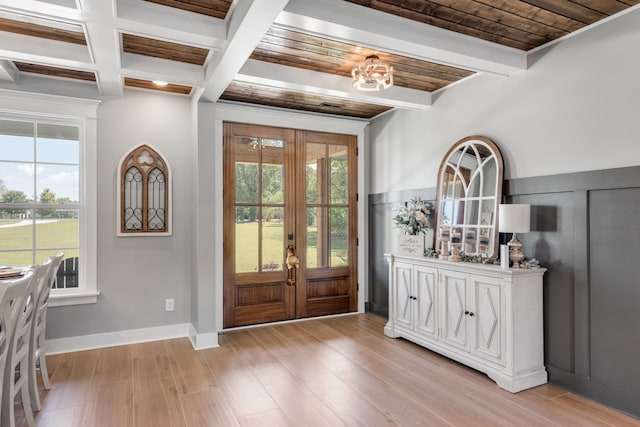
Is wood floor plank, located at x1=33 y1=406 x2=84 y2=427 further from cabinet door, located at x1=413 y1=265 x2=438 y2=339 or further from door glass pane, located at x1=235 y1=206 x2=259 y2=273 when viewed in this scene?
cabinet door, located at x1=413 y1=265 x2=438 y2=339

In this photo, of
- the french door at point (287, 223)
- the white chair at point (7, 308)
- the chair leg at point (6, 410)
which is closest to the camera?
the white chair at point (7, 308)

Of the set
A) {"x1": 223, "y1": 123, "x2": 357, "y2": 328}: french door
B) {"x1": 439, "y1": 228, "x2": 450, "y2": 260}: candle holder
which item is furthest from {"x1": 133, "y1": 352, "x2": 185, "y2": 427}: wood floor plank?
{"x1": 439, "y1": 228, "x2": 450, "y2": 260}: candle holder

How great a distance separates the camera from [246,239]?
4.39 m

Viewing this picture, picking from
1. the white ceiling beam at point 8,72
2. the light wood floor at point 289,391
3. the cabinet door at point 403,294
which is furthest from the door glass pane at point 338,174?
the white ceiling beam at point 8,72

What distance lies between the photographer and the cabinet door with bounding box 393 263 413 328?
3.83 metres

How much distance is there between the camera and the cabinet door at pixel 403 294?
151 inches

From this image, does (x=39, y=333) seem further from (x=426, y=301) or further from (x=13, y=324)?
(x=426, y=301)

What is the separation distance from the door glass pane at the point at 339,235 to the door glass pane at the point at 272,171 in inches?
30.2

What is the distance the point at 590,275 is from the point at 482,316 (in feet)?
2.66

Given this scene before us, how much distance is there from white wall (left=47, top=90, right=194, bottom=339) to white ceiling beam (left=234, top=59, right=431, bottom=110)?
1257 mm

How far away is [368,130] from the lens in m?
5.14

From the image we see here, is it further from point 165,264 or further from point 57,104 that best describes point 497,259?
point 57,104

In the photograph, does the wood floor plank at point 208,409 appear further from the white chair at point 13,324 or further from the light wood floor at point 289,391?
the white chair at point 13,324

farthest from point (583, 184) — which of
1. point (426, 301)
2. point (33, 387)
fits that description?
point (33, 387)
